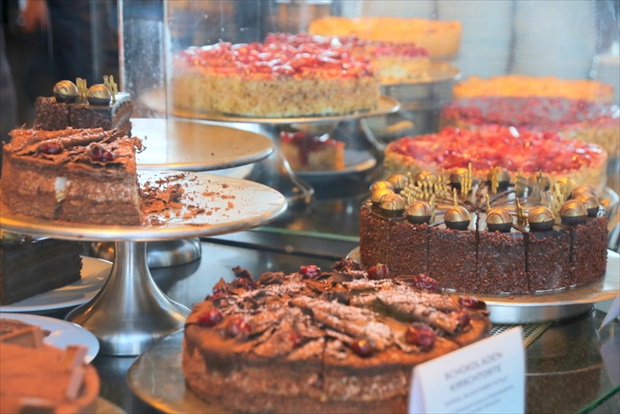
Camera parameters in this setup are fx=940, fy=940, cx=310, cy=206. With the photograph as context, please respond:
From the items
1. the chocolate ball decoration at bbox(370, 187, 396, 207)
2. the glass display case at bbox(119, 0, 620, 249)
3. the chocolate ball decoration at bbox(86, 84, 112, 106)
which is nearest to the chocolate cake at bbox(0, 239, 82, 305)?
the chocolate ball decoration at bbox(86, 84, 112, 106)

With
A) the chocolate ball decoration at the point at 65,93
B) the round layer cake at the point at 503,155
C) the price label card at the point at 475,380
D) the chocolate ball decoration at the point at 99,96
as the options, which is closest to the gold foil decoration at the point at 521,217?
the price label card at the point at 475,380

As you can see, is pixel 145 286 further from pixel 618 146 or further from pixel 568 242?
pixel 618 146

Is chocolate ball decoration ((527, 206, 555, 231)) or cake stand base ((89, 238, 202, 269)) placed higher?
chocolate ball decoration ((527, 206, 555, 231))

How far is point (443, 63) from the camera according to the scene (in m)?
4.00

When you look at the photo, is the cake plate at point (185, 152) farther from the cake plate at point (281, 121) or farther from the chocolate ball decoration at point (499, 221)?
the chocolate ball decoration at point (499, 221)

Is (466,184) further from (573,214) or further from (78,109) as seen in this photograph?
(78,109)

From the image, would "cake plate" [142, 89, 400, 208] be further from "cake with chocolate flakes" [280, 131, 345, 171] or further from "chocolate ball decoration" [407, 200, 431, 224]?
"chocolate ball decoration" [407, 200, 431, 224]

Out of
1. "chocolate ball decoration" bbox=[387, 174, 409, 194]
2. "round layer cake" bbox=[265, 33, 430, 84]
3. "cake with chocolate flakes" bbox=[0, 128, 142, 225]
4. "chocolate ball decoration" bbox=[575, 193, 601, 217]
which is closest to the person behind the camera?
"cake with chocolate flakes" bbox=[0, 128, 142, 225]

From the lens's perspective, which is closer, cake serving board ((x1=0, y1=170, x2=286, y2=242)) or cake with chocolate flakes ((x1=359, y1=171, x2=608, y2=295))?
cake serving board ((x1=0, y1=170, x2=286, y2=242))

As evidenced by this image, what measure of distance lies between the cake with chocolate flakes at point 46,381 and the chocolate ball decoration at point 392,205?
1.14 meters

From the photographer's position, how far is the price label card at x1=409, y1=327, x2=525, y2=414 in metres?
1.60

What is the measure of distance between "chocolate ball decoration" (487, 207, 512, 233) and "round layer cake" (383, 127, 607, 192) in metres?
1.10

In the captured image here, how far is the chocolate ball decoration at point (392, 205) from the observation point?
258cm

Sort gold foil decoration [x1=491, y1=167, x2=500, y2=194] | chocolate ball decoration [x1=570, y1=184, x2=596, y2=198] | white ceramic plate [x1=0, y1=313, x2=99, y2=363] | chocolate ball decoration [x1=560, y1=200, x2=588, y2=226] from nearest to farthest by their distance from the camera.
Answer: white ceramic plate [x1=0, y1=313, x2=99, y2=363] < chocolate ball decoration [x1=560, y1=200, x2=588, y2=226] < chocolate ball decoration [x1=570, y1=184, x2=596, y2=198] < gold foil decoration [x1=491, y1=167, x2=500, y2=194]
